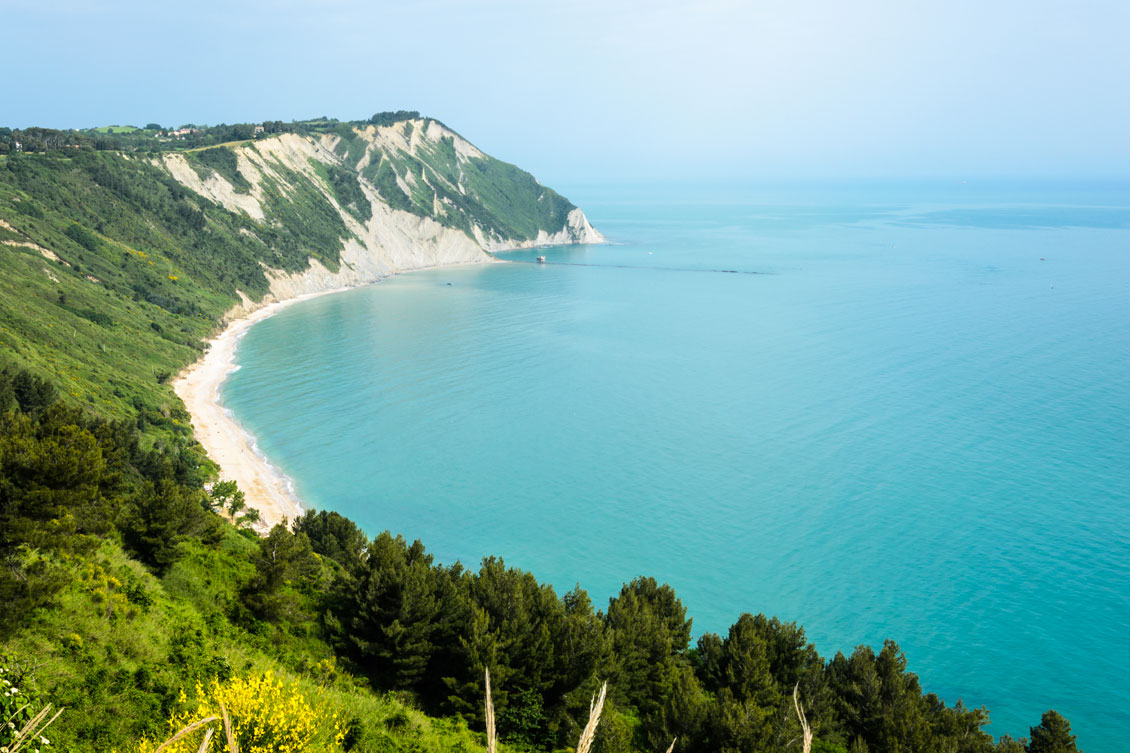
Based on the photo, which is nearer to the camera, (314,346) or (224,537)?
(224,537)

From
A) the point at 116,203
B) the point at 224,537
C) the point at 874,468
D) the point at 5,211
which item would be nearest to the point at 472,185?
the point at 116,203

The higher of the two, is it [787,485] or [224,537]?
[224,537]

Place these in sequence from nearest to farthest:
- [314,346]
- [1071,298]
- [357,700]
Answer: [357,700], [314,346], [1071,298]

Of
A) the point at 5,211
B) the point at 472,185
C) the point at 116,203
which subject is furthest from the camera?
the point at 472,185

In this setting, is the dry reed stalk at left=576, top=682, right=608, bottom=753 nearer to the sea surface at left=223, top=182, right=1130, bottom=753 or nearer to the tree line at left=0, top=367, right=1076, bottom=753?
the tree line at left=0, top=367, right=1076, bottom=753

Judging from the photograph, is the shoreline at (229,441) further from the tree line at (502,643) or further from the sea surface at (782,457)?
the tree line at (502,643)

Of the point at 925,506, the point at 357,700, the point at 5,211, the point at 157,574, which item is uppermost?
the point at 5,211

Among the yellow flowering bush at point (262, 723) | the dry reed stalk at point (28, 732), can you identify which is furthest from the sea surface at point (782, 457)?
the dry reed stalk at point (28, 732)

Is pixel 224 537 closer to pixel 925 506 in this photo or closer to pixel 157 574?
pixel 157 574
